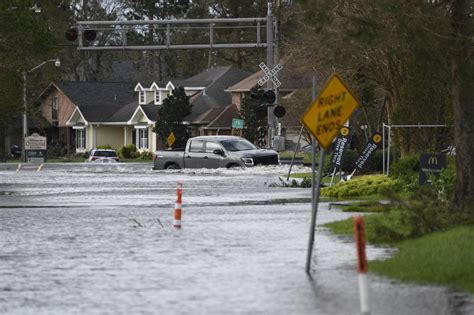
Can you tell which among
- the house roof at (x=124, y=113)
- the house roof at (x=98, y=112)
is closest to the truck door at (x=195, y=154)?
the house roof at (x=124, y=113)

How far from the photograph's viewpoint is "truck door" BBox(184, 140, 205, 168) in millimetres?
54906

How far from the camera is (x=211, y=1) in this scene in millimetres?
108562

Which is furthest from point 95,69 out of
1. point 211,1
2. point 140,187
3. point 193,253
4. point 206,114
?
point 193,253

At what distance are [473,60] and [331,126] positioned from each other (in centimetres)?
636

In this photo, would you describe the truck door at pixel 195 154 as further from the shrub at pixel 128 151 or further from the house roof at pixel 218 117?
the shrub at pixel 128 151

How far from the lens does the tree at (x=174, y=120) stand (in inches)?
3593

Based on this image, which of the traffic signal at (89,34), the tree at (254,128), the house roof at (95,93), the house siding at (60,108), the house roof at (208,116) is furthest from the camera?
the house siding at (60,108)

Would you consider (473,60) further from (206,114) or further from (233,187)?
(206,114)

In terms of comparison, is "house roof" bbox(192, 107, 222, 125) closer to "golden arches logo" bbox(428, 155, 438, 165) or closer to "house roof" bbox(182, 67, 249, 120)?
"house roof" bbox(182, 67, 249, 120)

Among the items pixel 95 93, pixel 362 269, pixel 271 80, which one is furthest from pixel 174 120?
pixel 362 269

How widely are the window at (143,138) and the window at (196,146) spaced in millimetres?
49796

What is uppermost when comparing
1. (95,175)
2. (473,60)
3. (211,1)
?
(211,1)

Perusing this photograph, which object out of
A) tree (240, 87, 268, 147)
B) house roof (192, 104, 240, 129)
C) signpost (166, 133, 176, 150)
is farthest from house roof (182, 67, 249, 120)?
tree (240, 87, 268, 147)

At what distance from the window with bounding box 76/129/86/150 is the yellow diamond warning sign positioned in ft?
316
